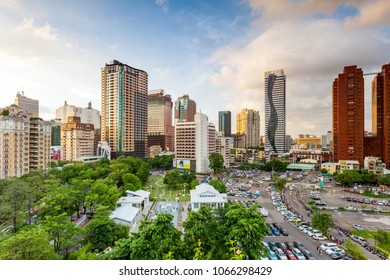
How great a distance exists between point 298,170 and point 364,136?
5.98 meters

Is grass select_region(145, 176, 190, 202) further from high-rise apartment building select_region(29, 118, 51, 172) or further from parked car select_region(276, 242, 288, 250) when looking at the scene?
high-rise apartment building select_region(29, 118, 51, 172)

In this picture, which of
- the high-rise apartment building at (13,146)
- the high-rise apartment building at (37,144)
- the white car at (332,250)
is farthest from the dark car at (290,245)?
the high-rise apartment building at (37,144)

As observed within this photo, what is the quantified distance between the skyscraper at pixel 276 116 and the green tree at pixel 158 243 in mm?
25648

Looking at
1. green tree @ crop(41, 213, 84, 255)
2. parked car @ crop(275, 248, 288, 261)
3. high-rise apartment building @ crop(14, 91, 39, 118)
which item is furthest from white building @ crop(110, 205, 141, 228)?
parked car @ crop(275, 248, 288, 261)

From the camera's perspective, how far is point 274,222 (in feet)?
20.5

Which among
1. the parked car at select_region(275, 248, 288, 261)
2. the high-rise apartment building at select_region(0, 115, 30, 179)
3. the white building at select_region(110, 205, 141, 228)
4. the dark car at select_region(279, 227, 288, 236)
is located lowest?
the dark car at select_region(279, 227, 288, 236)

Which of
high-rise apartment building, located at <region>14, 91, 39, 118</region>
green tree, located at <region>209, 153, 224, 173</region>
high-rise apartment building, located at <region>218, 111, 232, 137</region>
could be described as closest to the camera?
high-rise apartment building, located at <region>14, 91, 39, 118</region>

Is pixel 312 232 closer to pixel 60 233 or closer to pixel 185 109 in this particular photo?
pixel 60 233

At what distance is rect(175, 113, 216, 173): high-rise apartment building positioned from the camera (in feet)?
47.0

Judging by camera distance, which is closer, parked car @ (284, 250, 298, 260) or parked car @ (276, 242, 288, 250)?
parked car @ (284, 250, 298, 260)

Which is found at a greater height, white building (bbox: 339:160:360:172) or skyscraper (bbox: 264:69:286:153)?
skyscraper (bbox: 264:69:286:153)

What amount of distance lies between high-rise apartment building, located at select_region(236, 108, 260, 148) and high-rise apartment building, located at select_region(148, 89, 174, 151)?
31.5 ft

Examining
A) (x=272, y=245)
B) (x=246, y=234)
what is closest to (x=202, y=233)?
(x=246, y=234)

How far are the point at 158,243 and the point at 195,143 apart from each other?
12003 mm
